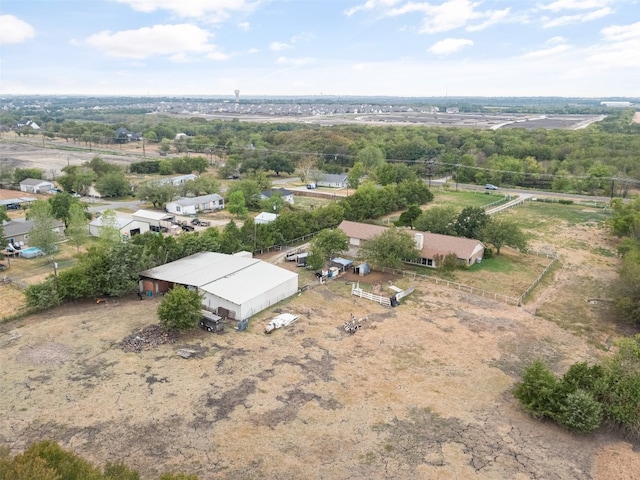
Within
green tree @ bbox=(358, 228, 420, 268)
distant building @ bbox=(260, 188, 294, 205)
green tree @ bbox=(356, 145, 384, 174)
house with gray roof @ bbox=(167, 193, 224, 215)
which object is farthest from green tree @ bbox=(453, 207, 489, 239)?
green tree @ bbox=(356, 145, 384, 174)

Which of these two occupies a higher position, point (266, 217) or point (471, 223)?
point (471, 223)

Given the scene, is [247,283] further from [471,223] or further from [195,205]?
[195,205]

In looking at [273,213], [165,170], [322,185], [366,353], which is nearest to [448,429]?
[366,353]

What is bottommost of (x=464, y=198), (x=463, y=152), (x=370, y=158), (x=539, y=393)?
(x=464, y=198)

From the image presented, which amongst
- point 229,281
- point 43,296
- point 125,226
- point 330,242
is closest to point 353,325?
point 229,281

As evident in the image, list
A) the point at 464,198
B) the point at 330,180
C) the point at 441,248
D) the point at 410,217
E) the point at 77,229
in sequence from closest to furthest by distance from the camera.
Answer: the point at 441,248 < the point at 77,229 < the point at 410,217 < the point at 464,198 < the point at 330,180

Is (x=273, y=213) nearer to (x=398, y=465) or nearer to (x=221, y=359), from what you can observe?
(x=221, y=359)
